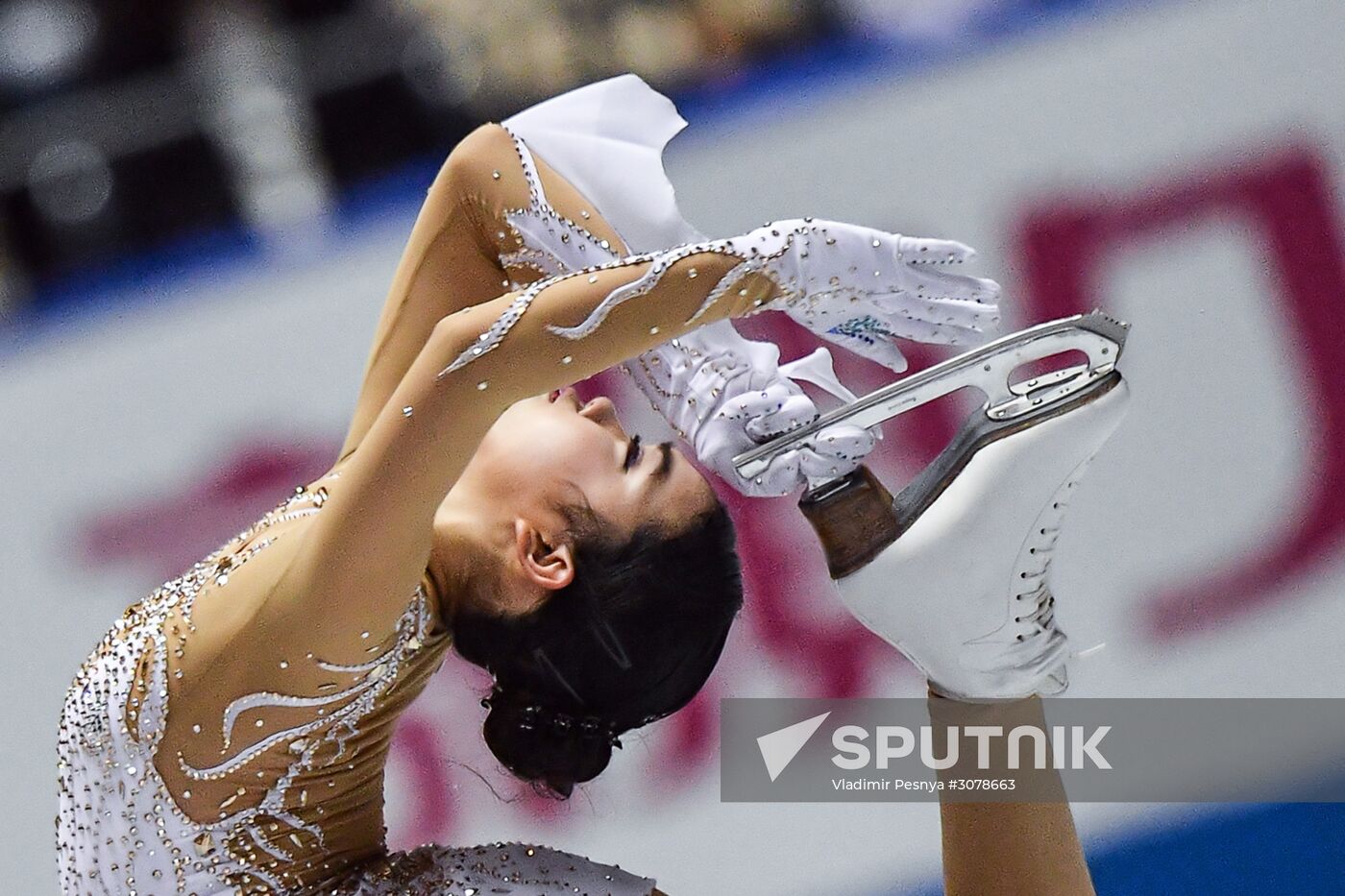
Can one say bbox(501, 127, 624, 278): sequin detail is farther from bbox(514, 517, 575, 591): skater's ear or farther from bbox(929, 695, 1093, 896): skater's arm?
bbox(929, 695, 1093, 896): skater's arm

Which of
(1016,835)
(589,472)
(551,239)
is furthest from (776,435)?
(1016,835)

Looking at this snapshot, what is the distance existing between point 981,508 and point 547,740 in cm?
42

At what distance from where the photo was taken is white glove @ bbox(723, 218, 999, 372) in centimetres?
118

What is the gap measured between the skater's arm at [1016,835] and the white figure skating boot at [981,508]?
0.14ft

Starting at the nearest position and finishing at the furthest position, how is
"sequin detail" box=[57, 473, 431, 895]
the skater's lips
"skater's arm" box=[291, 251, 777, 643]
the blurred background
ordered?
"skater's arm" box=[291, 251, 777, 643], "sequin detail" box=[57, 473, 431, 895], the skater's lips, the blurred background

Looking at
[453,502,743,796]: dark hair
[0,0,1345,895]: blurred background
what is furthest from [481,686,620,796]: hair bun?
[0,0,1345,895]: blurred background

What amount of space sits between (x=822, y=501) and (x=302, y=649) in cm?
44

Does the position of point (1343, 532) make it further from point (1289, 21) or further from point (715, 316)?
point (715, 316)

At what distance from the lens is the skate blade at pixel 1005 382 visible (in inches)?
50.1

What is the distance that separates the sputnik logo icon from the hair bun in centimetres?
63

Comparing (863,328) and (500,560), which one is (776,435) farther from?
(500,560)

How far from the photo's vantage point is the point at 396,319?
1.48 m

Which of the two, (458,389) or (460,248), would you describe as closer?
(458,389)

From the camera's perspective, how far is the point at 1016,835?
140cm
